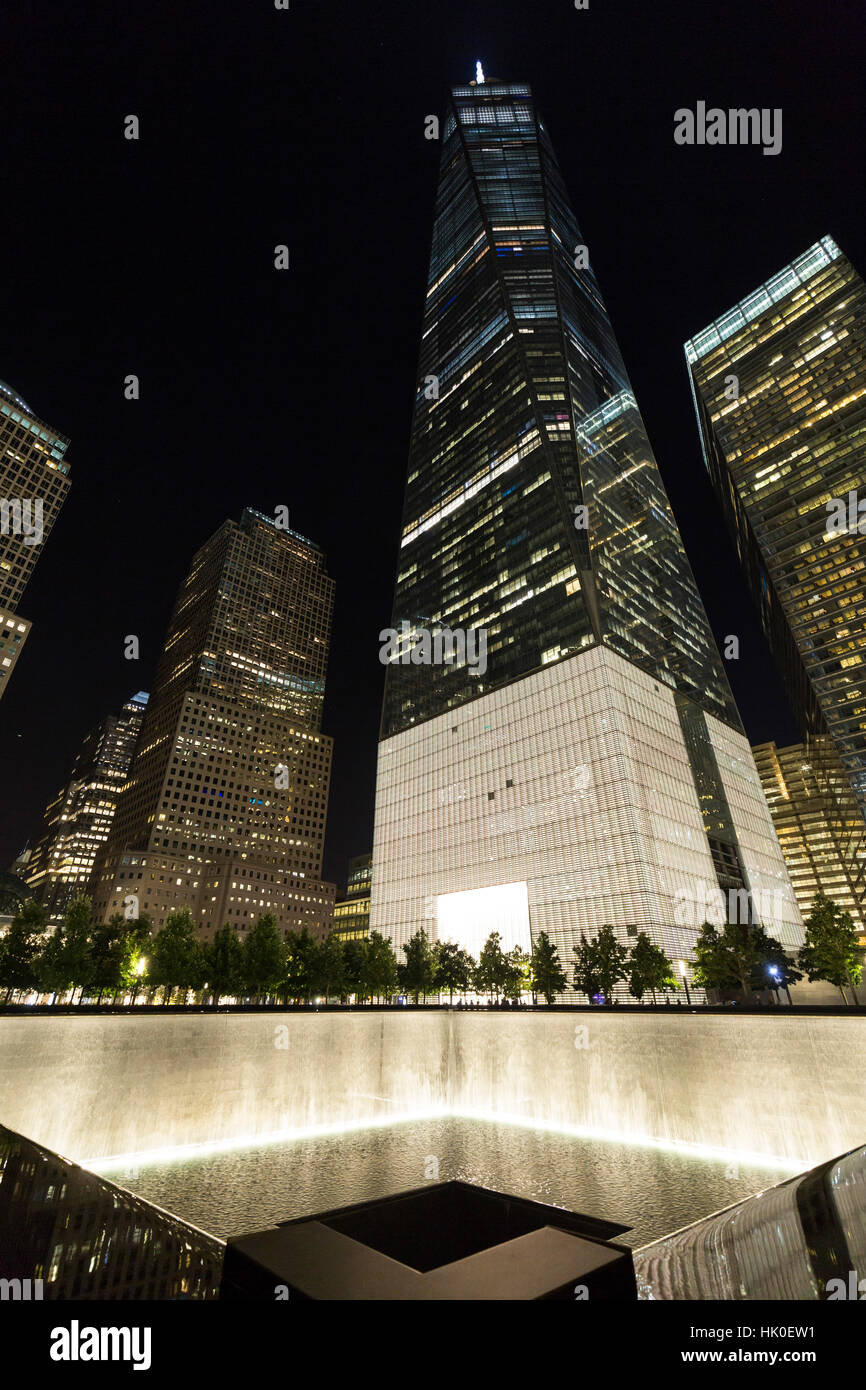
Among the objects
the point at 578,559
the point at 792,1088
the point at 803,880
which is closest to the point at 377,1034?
the point at 792,1088

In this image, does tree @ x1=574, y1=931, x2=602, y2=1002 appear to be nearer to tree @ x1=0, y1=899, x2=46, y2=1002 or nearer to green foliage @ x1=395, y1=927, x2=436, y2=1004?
green foliage @ x1=395, y1=927, x2=436, y2=1004

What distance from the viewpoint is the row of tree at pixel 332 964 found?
4753 cm

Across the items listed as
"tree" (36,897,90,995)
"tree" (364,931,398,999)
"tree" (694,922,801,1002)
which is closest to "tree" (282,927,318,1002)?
"tree" (364,931,398,999)

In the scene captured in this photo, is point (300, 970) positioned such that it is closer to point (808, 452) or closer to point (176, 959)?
point (176, 959)

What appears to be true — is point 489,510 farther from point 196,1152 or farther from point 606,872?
point 196,1152

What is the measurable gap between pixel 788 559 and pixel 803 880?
306 ft

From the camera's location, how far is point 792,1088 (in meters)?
25.0

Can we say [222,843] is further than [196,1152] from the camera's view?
Yes

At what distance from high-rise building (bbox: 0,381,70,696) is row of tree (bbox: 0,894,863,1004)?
9141cm

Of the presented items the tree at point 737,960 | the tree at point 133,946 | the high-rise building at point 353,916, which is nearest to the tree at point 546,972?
the tree at point 737,960

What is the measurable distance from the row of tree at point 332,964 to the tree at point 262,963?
0.27ft

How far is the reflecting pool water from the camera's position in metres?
19.0

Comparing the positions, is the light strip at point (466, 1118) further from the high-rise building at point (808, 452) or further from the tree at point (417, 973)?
the high-rise building at point (808, 452)
